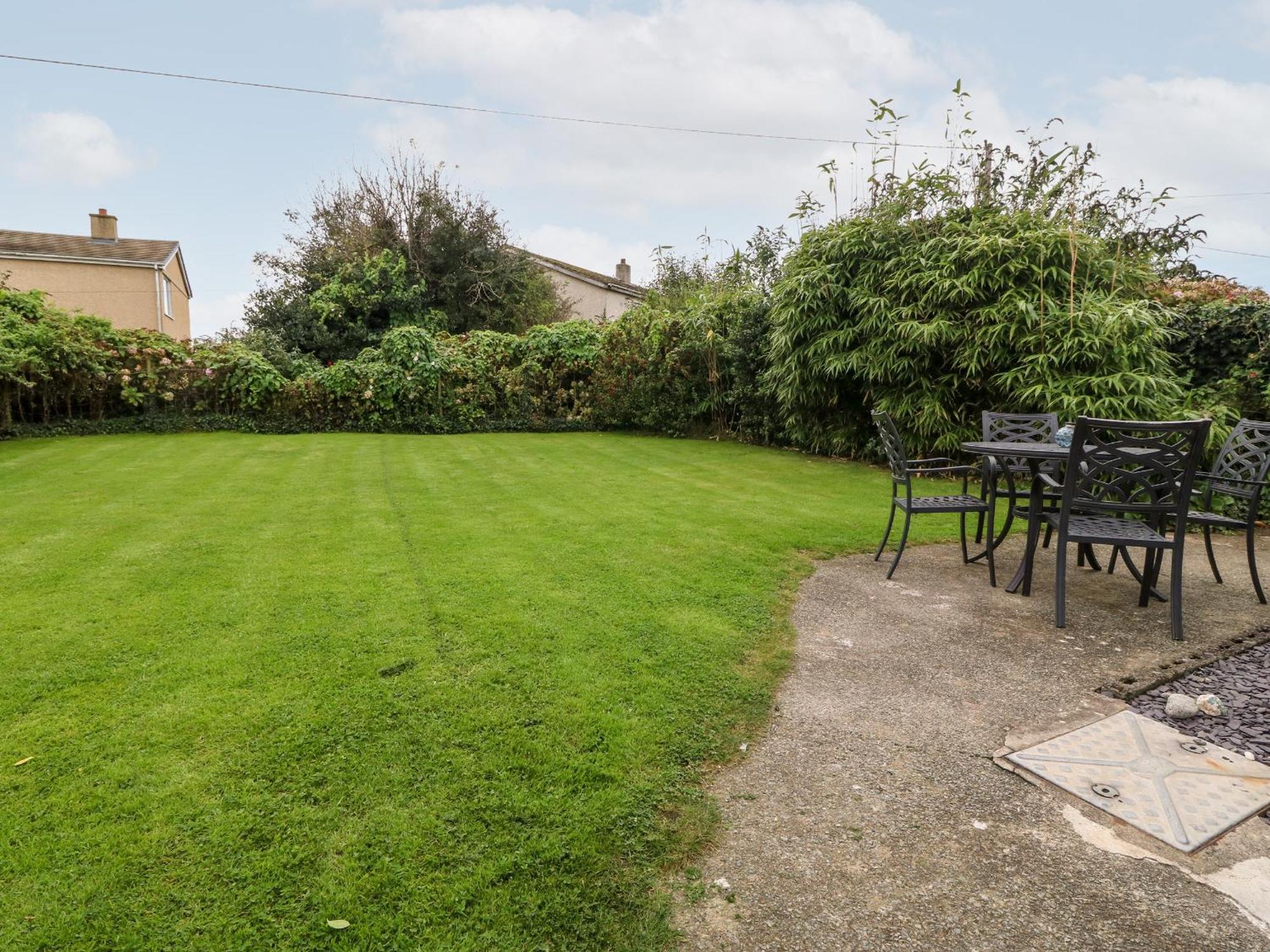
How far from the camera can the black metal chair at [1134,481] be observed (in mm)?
3248

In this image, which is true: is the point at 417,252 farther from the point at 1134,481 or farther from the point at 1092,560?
the point at 1134,481

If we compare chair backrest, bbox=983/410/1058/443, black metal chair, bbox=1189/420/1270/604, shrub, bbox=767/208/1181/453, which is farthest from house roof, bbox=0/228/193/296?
black metal chair, bbox=1189/420/1270/604

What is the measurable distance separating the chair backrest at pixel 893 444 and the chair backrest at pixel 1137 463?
0.98 m

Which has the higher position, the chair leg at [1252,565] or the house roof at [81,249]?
the house roof at [81,249]

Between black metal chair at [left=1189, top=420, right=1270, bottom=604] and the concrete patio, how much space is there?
30.2 inches

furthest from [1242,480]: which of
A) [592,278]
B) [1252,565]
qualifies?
[592,278]

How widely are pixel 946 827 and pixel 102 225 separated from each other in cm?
2791

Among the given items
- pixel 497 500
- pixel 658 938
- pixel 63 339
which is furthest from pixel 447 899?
pixel 63 339

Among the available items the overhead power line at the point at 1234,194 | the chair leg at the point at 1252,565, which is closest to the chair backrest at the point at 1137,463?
the chair leg at the point at 1252,565

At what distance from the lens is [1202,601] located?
12.8 feet

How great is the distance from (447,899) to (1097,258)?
30.9 ft

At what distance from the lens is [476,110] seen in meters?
12.3

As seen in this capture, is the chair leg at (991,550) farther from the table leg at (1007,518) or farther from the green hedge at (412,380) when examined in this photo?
the green hedge at (412,380)

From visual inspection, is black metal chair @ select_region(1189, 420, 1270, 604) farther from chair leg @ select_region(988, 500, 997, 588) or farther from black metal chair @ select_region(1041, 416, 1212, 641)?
chair leg @ select_region(988, 500, 997, 588)
